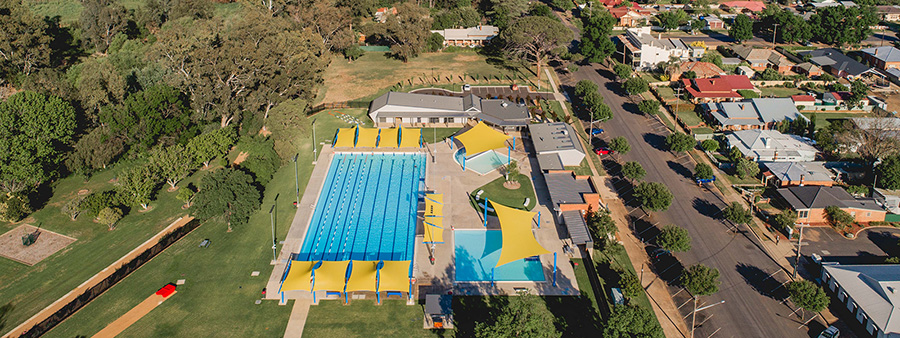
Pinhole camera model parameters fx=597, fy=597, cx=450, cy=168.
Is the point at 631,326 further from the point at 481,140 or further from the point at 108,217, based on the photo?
the point at 108,217

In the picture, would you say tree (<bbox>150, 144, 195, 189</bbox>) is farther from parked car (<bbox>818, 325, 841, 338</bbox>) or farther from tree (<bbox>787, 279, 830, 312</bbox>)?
parked car (<bbox>818, 325, 841, 338</bbox>)

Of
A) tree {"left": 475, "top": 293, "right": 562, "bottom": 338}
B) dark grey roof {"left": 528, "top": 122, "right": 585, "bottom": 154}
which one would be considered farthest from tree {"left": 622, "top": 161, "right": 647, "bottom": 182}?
tree {"left": 475, "top": 293, "right": 562, "bottom": 338}

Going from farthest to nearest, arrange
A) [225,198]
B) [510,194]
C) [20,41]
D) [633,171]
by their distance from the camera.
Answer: [20,41] → [510,194] → [633,171] → [225,198]

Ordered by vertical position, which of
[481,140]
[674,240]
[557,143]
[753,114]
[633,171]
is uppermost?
[481,140]

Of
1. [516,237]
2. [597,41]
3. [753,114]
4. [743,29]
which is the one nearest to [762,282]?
[516,237]

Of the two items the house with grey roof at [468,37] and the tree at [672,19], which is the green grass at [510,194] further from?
the tree at [672,19]

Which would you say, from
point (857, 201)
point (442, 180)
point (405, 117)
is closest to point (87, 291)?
point (442, 180)

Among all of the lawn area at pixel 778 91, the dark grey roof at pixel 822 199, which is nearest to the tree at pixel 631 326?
the dark grey roof at pixel 822 199
